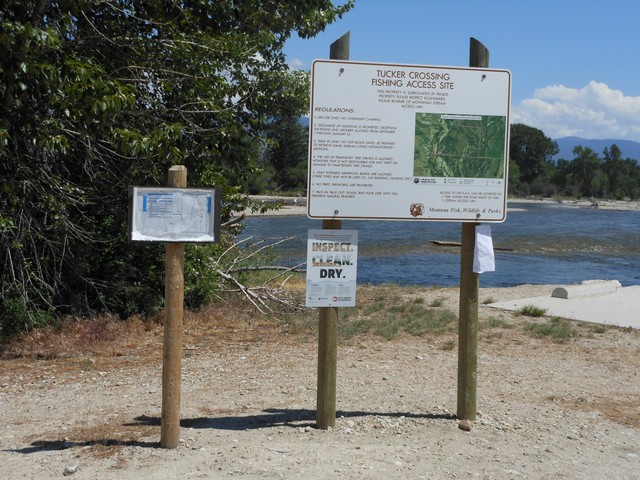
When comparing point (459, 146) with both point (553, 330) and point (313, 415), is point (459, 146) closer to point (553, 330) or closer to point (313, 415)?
point (313, 415)

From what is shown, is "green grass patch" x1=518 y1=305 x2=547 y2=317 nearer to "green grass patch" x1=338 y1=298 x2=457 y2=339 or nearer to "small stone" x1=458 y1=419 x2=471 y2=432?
"green grass patch" x1=338 y1=298 x2=457 y2=339

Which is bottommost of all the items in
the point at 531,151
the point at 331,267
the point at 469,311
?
the point at 469,311

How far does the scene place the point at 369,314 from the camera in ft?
37.6

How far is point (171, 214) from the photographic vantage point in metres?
5.18

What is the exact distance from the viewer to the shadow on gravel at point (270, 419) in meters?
5.75

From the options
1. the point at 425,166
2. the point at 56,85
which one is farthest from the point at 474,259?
the point at 56,85

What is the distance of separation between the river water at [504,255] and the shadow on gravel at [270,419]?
8108mm

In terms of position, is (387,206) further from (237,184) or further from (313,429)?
(237,184)

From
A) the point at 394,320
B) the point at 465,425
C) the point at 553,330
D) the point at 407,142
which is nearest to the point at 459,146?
the point at 407,142

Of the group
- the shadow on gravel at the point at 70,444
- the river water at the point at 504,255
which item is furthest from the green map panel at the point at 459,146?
the river water at the point at 504,255

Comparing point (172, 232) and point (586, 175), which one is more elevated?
point (586, 175)

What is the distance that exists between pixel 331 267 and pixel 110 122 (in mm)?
3497

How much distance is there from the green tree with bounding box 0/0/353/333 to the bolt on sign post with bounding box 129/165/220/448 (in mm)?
2596

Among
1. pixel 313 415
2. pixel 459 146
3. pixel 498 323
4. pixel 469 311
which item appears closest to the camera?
pixel 459 146
